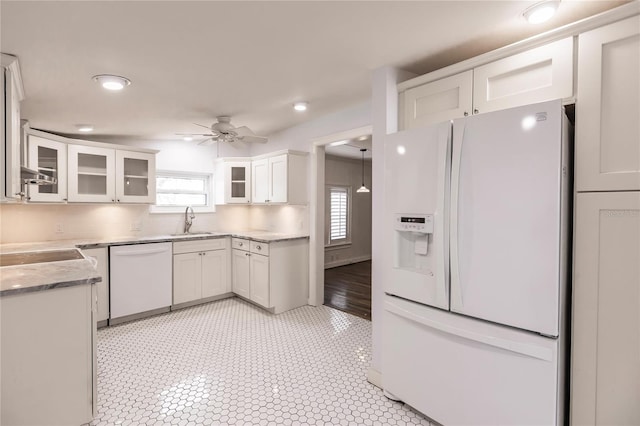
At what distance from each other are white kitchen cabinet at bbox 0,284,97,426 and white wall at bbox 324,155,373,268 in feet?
16.9

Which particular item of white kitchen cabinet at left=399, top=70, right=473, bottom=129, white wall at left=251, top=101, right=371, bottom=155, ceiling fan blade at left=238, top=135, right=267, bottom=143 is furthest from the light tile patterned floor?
white wall at left=251, top=101, right=371, bottom=155

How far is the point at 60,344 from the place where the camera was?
1.79 m

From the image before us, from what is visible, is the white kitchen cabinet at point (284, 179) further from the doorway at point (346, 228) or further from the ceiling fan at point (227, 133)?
the doorway at point (346, 228)

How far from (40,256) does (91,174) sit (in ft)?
4.30

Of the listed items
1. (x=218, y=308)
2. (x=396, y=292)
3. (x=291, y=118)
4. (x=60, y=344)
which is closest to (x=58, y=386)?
(x=60, y=344)

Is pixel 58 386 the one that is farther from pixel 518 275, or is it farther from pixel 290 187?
pixel 290 187

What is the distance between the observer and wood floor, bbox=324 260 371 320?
4.22 meters

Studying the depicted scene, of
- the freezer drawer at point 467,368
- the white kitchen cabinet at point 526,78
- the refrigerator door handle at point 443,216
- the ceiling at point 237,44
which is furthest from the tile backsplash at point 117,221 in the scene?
the white kitchen cabinet at point 526,78

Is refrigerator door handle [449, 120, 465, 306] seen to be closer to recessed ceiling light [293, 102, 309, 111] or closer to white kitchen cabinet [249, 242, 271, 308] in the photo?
recessed ceiling light [293, 102, 309, 111]

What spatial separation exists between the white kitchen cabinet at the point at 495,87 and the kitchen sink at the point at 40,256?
3048 mm

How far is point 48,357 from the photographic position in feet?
5.78

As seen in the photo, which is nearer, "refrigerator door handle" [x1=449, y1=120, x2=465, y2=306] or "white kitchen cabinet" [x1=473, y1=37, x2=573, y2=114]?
"white kitchen cabinet" [x1=473, y1=37, x2=573, y2=114]

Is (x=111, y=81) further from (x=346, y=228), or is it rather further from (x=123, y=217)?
(x=346, y=228)

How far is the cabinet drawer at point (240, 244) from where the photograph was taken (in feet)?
13.9
